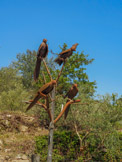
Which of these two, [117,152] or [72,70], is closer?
[117,152]

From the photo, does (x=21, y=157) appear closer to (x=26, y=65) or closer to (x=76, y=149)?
(x=76, y=149)

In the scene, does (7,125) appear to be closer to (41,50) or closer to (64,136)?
(64,136)

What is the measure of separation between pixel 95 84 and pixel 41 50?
17.3m

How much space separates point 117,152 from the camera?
342 inches

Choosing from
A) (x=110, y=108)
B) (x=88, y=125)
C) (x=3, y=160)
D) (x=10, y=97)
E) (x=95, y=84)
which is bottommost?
(x=3, y=160)

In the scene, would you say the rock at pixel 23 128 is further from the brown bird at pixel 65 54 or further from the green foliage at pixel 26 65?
the green foliage at pixel 26 65

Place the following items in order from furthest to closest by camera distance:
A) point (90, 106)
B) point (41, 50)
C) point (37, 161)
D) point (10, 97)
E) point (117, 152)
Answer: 1. point (10, 97)
2. point (90, 106)
3. point (117, 152)
4. point (37, 161)
5. point (41, 50)

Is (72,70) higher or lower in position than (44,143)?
higher

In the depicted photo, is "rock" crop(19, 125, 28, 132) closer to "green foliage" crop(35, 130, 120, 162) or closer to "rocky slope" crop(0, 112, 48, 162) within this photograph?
"rocky slope" crop(0, 112, 48, 162)

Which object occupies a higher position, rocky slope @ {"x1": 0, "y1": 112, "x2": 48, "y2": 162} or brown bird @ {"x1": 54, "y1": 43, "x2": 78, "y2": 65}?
brown bird @ {"x1": 54, "y1": 43, "x2": 78, "y2": 65}

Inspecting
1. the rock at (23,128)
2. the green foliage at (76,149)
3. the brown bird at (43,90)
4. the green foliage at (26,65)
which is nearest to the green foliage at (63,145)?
the green foliage at (76,149)

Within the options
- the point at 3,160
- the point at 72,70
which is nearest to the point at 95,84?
the point at 72,70

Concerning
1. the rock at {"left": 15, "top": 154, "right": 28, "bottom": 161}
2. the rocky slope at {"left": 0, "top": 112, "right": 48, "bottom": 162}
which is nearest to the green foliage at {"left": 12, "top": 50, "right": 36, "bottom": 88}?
the rocky slope at {"left": 0, "top": 112, "right": 48, "bottom": 162}

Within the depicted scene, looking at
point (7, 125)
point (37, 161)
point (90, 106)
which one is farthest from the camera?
point (7, 125)
